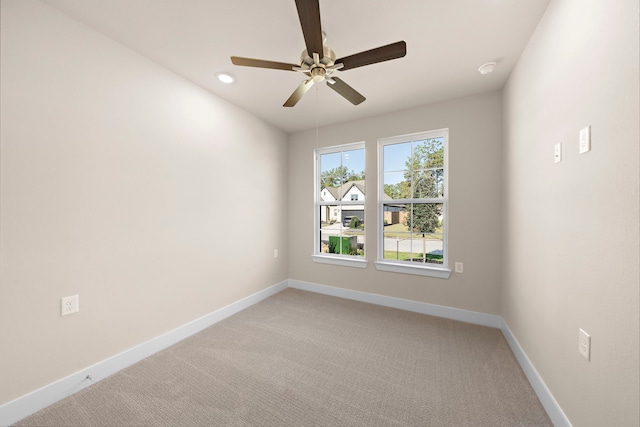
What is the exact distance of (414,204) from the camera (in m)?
3.04

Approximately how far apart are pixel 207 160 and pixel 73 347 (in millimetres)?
1837

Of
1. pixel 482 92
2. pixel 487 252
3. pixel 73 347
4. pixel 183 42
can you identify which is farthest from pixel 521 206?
pixel 73 347

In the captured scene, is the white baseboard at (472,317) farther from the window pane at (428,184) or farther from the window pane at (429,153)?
the window pane at (429,153)

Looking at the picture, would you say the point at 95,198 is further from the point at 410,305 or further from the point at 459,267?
the point at 459,267

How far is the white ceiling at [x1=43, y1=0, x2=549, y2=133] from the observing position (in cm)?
152

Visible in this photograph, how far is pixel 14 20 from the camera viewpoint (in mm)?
1384

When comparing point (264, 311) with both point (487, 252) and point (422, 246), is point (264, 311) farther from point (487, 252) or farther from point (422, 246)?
point (487, 252)

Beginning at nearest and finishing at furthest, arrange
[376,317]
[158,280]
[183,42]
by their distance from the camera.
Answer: [183,42], [158,280], [376,317]

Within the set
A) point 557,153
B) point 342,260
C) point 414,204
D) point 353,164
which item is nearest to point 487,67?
point 557,153

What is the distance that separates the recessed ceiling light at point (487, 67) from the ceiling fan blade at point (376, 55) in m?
1.20

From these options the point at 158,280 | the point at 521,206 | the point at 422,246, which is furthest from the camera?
the point at 422,246

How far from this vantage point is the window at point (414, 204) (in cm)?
288

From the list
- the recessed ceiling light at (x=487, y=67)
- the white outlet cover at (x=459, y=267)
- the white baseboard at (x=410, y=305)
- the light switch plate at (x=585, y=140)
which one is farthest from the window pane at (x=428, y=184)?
the light switch plate at (x=585, y=140)

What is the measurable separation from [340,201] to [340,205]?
6cm
